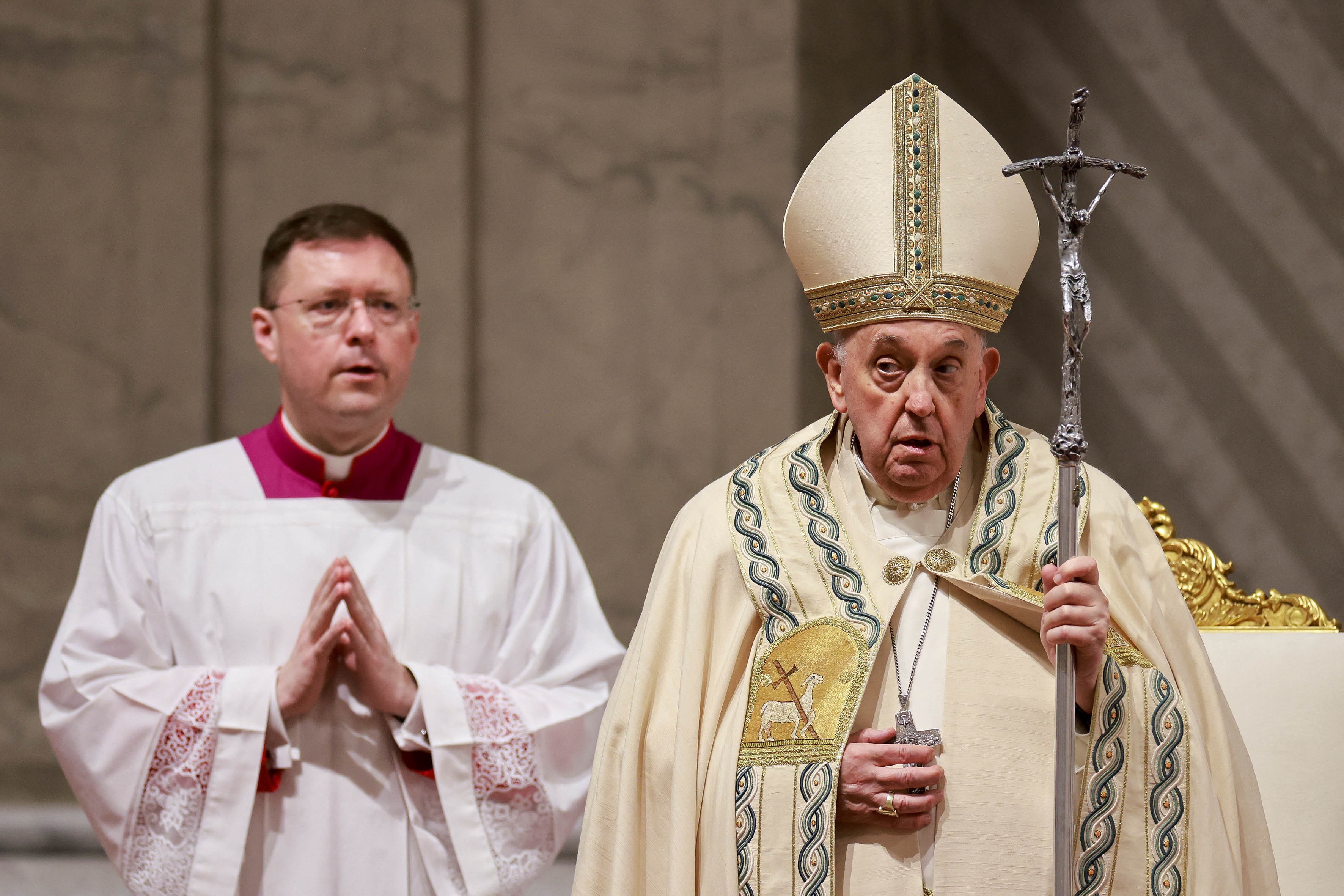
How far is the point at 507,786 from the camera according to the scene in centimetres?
354

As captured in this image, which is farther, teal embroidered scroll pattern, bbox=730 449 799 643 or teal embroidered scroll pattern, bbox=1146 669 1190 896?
teal embroidered scroll pattern, bbox=730 449 799 643

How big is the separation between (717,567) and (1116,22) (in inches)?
110

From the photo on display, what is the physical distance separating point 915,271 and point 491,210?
9.31 feet

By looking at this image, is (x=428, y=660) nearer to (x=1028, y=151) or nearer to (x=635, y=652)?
(x=635, y=652)

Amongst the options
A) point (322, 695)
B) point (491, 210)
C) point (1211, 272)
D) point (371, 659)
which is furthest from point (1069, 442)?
point (491, 210)

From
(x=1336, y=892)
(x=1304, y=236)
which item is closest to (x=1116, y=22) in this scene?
(x=1304, y=236)

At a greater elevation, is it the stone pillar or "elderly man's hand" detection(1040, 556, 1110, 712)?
the stone pillar

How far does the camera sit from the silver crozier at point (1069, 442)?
7.39 feet

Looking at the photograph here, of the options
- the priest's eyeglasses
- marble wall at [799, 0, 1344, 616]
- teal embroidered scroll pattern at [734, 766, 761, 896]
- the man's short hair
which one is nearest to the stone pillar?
marble wall at [799, 0, 1344, 616]

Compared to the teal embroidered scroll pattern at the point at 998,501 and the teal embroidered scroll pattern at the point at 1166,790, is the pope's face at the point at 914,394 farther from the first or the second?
the teal embroidered scroll pattern at the point at 1166,790

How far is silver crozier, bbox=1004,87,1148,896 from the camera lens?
2.25 metres

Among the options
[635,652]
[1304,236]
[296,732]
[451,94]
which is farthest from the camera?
[451,94]

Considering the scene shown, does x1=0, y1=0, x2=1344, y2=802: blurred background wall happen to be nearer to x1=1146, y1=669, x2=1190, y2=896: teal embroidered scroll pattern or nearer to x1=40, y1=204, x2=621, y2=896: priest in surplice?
x1=40, y1=204, x2=621, y2=896: priest in surplice

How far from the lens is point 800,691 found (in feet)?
8.34
